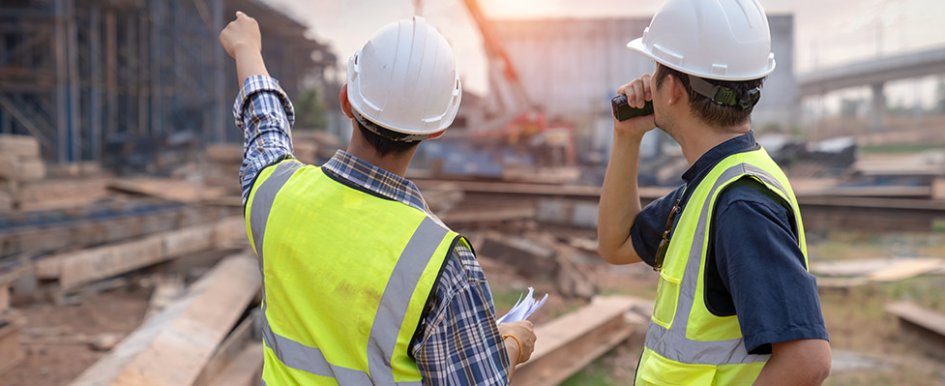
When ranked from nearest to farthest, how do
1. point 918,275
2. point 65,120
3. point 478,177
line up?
point 918,275 → point 478,177 → point 65,120

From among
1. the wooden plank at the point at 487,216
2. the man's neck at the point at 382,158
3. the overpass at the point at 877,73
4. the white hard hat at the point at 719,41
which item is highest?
the overpass at the point at 877,73

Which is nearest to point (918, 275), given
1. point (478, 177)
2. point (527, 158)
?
point (478, 177)

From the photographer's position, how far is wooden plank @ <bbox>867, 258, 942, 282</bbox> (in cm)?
797

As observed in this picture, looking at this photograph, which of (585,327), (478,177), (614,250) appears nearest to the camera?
(614,250)

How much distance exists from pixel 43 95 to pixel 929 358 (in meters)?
21.9

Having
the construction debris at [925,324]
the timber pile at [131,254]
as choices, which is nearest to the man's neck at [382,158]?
the timber pile at [131,254]

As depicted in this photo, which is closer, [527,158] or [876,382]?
[876,382]

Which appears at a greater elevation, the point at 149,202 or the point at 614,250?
the point at 614,250

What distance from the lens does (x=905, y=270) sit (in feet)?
26.9

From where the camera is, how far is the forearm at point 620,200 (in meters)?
2.21

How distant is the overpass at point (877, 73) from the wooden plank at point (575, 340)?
4547cm

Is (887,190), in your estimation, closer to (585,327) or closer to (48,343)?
(585,327)

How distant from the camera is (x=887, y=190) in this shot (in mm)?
12766

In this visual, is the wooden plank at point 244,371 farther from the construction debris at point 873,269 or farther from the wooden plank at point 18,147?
the wooden plank at point 18,147
